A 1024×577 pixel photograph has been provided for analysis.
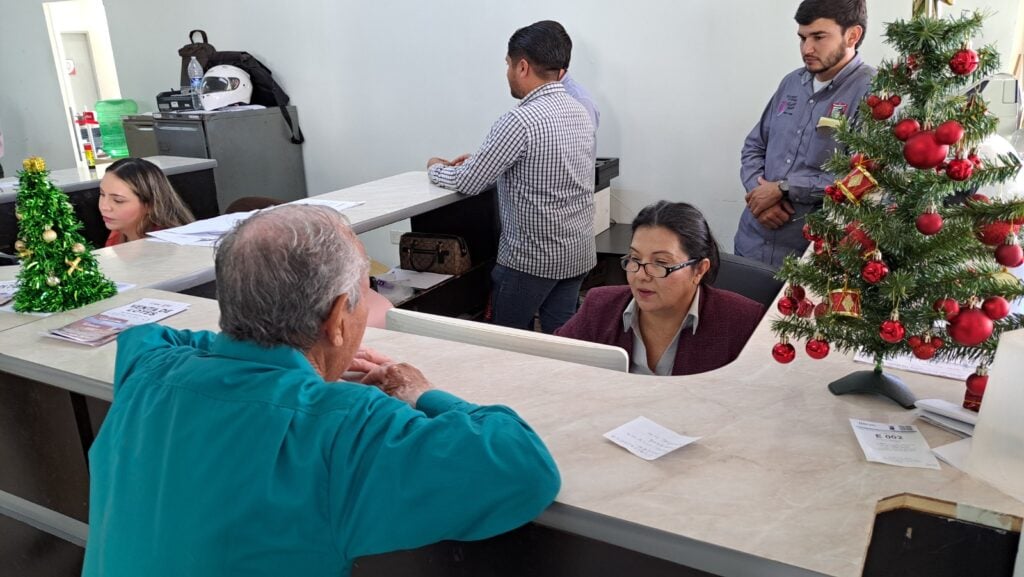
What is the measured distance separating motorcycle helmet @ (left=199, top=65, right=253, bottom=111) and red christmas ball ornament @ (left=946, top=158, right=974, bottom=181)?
14.6 feet

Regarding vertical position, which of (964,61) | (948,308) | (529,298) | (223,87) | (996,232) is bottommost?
(529,298)

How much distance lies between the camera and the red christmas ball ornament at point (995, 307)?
1.12 meters

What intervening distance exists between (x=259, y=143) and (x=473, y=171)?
2533 mm

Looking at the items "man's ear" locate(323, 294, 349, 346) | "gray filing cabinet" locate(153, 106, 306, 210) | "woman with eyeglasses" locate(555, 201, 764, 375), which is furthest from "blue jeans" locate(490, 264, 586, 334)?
"gray filing cabinet" locate(153, 106, 306, 210)

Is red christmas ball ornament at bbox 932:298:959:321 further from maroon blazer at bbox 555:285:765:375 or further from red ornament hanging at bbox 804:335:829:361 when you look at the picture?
maroon blazer at bbox 555:285:765:375

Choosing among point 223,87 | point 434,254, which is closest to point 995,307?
point 434,254

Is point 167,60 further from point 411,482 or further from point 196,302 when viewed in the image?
point 411,482

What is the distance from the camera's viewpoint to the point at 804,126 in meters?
2.78

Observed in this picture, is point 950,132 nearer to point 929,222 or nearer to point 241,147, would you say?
point 929,222

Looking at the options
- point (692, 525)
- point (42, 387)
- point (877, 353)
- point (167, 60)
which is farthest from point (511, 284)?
point (167, 60)

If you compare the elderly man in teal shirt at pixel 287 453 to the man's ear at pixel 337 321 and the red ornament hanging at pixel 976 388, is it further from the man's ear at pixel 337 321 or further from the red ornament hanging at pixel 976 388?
the red ornament hanging at pixel 976 388

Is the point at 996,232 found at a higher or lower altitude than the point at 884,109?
lower

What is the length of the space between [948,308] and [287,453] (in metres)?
0.95

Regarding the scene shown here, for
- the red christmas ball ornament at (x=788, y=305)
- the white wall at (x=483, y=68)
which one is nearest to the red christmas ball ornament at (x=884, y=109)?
the red christmas ball ornament at (x=788, y=305)
